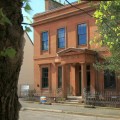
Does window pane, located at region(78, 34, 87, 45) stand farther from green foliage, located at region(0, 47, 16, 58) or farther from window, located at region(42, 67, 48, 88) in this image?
green foliage, located at region(0, 47, 16, 58)

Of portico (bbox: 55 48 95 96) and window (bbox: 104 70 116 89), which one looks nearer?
window (bbox: 104 70 116 89)

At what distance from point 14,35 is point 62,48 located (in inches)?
1234

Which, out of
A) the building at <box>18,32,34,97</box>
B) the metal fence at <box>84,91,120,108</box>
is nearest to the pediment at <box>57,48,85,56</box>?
the metal fence at <box>84,91,120,108</box>

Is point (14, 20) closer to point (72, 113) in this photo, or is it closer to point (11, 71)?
point (11, 71)

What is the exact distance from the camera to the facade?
30266 millimetres

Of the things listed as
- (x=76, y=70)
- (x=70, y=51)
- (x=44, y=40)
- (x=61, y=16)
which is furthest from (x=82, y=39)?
(x=44, y=40)

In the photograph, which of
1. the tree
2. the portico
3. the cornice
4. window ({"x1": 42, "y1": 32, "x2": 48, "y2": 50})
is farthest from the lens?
window ({"x1": 42, "y1": 32, "x2": 48, "y2": 50})

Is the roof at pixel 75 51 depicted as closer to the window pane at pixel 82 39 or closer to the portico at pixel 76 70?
the portico at pixel 76 70

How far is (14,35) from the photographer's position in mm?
2732

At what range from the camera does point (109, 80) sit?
2978 cm

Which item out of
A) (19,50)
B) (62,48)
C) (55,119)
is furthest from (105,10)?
(19,50)

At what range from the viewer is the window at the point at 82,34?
1250 inches

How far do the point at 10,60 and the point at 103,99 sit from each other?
87.1 feet

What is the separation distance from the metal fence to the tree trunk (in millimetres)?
24742
